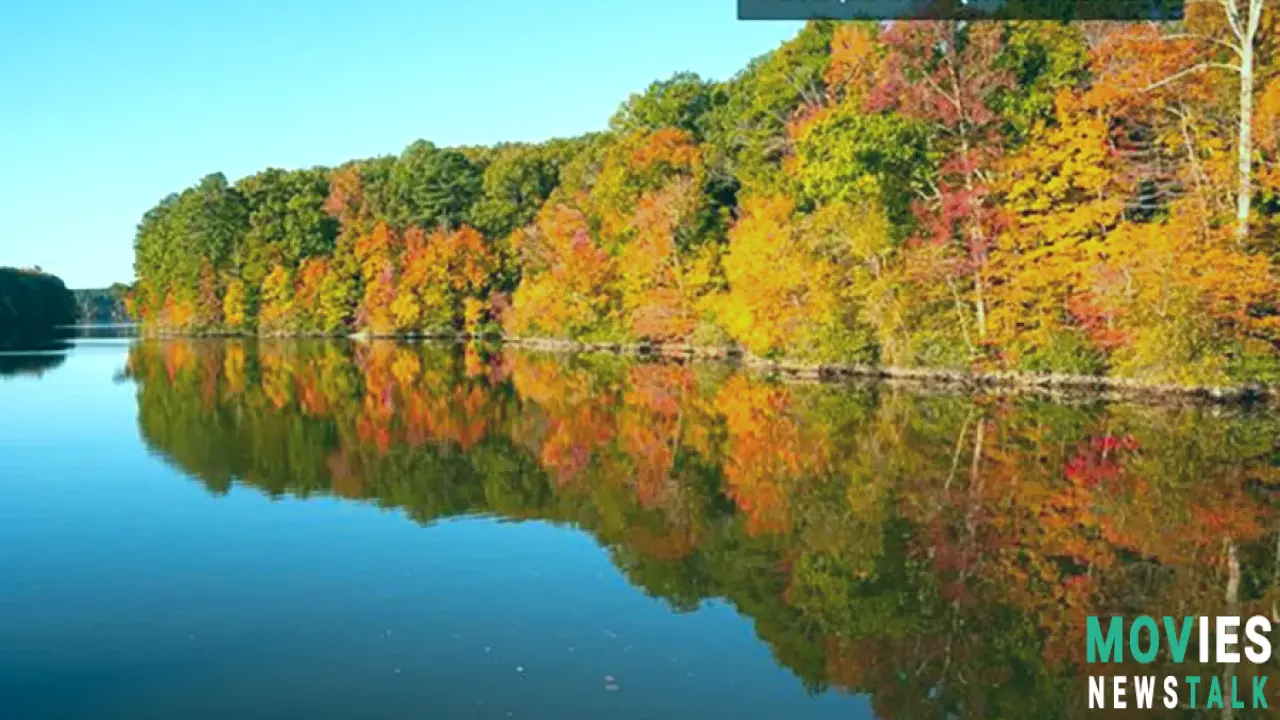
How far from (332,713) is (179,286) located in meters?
107

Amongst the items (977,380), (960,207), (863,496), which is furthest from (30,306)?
(863,496)

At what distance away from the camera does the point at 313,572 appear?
12422 mm

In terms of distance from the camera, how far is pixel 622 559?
12.8m

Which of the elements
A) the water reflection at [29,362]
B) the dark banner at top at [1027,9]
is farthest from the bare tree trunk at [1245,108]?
the water reflection at [29,362]

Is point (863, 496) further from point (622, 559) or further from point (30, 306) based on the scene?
point (30, 306)

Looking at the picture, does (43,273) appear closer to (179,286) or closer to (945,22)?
(179,286)

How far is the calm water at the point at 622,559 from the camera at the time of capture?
8.57 m

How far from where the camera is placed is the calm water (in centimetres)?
857

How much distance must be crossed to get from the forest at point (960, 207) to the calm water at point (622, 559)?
4.36m

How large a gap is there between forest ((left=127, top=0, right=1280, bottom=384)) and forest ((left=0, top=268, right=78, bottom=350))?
64.4 metres

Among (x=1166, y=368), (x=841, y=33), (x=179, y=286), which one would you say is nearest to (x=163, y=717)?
(x=1166, y=368)

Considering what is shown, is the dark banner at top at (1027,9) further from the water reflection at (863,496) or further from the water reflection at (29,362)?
the water reflection at (29,362)

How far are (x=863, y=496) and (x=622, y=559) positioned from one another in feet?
16.0

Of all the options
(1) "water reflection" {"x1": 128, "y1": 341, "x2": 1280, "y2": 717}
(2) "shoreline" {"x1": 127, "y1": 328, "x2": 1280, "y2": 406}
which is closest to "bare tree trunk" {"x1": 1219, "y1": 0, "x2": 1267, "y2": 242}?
(2) "shoreline" {"x1": 127, "y1": 328, "x2": 1280, "y2": 406}
